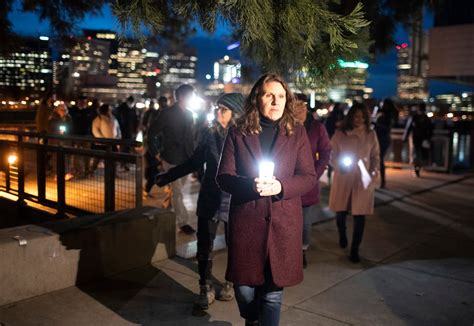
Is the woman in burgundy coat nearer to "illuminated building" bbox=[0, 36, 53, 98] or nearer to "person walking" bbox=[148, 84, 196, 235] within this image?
"person walking" bbox=[148, 84, 196, 235]

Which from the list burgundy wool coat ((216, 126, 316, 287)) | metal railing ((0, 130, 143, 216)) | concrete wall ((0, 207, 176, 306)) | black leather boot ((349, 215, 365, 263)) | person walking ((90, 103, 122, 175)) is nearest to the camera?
burgundy wool coat ((216, 126, 316, 287))

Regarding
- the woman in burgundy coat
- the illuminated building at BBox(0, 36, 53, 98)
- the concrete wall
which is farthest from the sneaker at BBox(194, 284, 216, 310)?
the illuminated building at BBox(0, 36, 53, 98)

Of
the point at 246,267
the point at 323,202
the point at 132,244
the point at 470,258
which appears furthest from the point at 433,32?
the point at 246,267

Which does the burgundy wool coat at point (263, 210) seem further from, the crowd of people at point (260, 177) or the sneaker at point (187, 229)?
the sneaker at point (187, 229)

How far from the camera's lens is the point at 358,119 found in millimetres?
6191

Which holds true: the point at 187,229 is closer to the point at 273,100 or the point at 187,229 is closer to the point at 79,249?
the point at 79,249

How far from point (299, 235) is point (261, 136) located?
0.68m

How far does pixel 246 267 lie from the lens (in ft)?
11.0

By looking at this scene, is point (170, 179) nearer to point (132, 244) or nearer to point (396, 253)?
point (132, 244)

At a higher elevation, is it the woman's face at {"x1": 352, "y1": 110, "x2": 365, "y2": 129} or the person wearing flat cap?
the woman's face at {"x1": 352, "y1": 110, "x2": 365, "y2": 129}

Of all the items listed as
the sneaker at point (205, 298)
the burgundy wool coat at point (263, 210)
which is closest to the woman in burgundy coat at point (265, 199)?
the burgundy wool coat at point (263, 210)

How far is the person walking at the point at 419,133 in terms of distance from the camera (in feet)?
43.8

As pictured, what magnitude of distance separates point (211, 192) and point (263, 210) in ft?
4.71

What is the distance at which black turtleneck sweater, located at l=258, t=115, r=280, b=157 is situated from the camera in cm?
349
